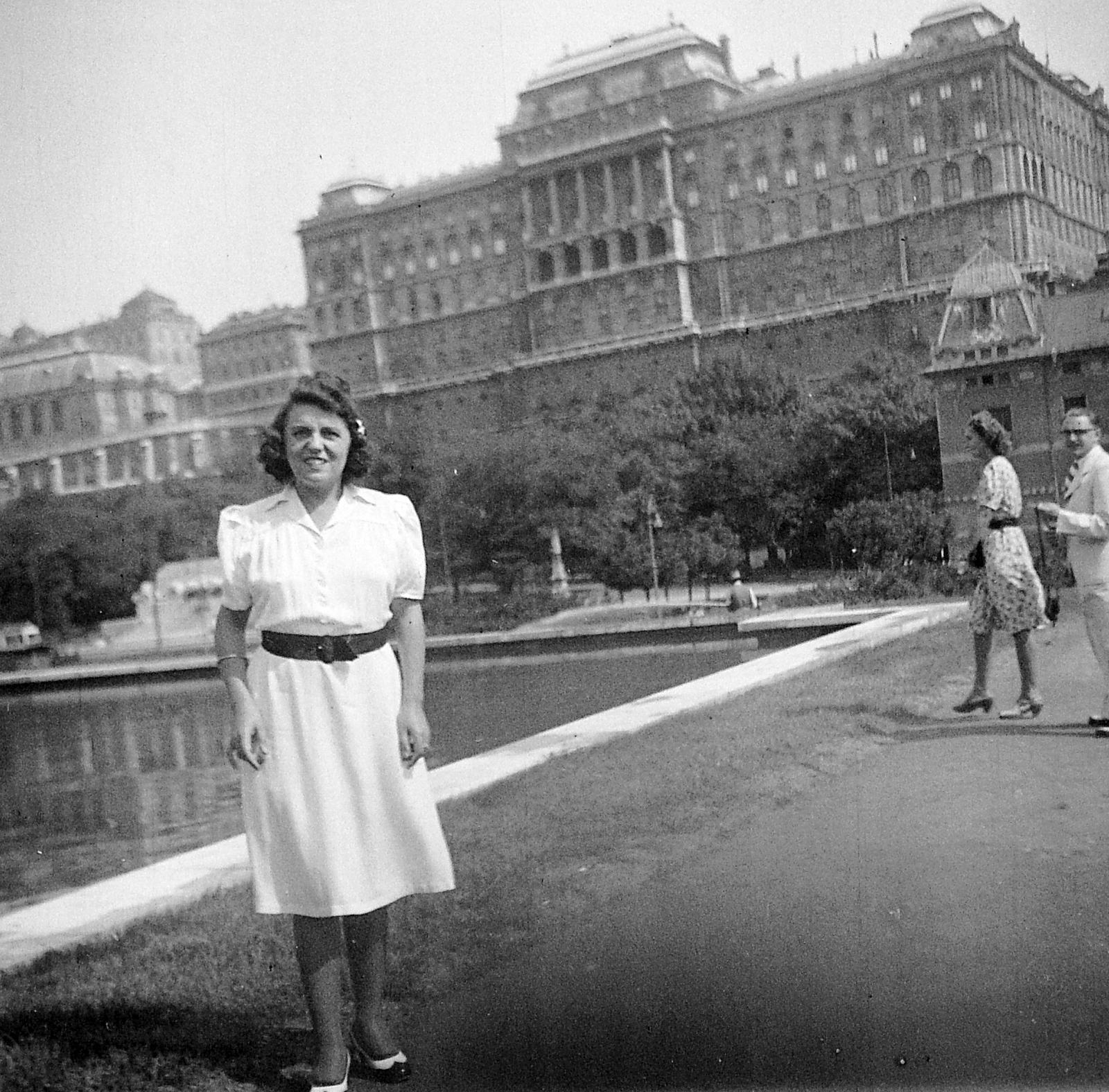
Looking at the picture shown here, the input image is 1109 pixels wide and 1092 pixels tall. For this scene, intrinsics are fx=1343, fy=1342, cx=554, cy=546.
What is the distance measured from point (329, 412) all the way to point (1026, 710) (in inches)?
128

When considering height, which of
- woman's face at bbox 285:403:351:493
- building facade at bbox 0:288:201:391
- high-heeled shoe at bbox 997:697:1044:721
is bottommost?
high-heeled shoe at bbox 997:697:1044:721

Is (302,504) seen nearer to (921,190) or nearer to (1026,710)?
(921,190)

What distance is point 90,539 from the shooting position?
5.90 meters

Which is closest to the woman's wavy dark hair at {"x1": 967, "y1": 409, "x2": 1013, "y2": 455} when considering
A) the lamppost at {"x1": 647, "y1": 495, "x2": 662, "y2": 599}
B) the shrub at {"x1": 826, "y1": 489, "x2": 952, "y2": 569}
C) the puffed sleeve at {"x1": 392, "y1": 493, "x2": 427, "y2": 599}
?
the shrub at {"x1": 826, "y1": 489, "x2": 952, "y2": 569}

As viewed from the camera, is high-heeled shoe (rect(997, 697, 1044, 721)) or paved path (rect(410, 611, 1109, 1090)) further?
high-heeled shoe (rect(997, 697, 1044, 721))

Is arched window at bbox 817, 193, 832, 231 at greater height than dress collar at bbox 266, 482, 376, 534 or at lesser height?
greater

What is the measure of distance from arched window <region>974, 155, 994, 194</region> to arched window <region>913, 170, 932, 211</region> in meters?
0.19

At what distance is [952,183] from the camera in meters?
5.14

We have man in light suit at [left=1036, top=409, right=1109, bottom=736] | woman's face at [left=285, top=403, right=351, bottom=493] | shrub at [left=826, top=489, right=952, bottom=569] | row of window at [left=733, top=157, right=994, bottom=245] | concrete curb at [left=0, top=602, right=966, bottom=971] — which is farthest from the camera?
shrub at [left=826, top=489, right=952, bottom=569]

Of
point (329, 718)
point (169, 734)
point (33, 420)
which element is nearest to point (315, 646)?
point (329, 718)

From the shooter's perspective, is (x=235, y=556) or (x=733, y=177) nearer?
(x=235, y=556)

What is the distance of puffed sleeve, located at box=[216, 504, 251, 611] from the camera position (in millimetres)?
3371

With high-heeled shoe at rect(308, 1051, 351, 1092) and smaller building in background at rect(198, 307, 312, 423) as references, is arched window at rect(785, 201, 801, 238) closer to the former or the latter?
smaller building in background at rect(198, 307, 312, 423)

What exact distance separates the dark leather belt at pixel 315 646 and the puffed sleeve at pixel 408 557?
0.63 feet
